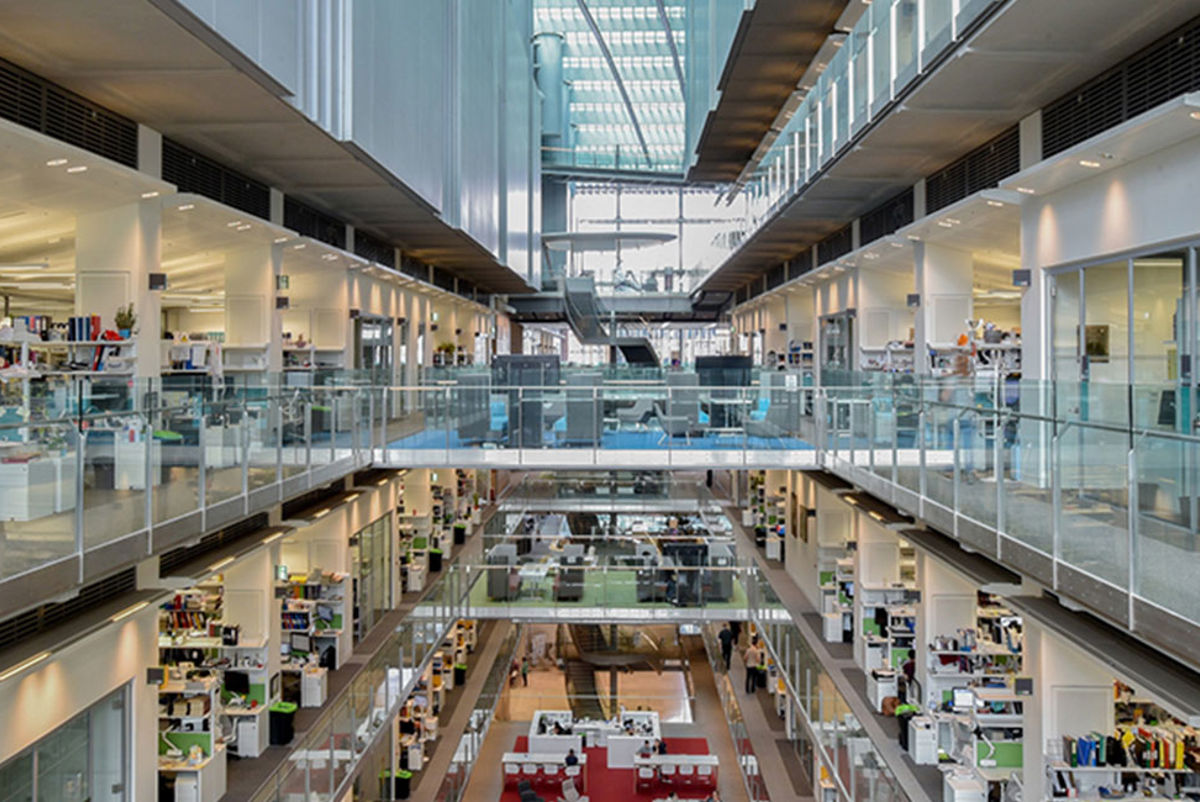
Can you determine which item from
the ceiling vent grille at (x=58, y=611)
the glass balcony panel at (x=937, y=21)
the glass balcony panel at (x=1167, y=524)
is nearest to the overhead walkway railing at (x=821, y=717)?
the glass balcony panel at (x=1167, y=524)

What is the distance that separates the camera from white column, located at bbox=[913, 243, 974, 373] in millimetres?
13695

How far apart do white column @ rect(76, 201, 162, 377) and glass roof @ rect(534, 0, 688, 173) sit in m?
32.8

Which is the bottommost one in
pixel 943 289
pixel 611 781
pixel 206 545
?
pixel 611 781

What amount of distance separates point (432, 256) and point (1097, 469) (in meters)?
21.9

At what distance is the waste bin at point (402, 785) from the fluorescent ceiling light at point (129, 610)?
25.7 feet

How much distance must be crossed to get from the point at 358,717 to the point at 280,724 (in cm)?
91

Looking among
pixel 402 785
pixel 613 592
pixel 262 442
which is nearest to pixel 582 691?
pixel 613 592

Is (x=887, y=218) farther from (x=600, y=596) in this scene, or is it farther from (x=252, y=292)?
(x=252, y=292)

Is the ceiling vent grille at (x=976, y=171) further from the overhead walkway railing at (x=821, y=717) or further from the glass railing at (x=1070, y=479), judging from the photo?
the overhead walkway railing at (x=821, y=717)

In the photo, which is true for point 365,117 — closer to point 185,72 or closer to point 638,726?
point 185,72

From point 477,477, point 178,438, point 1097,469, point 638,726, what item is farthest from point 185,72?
point 477,477

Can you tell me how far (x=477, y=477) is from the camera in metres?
28.8

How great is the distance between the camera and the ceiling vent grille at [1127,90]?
7.65 meters

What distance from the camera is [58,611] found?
7.64m
